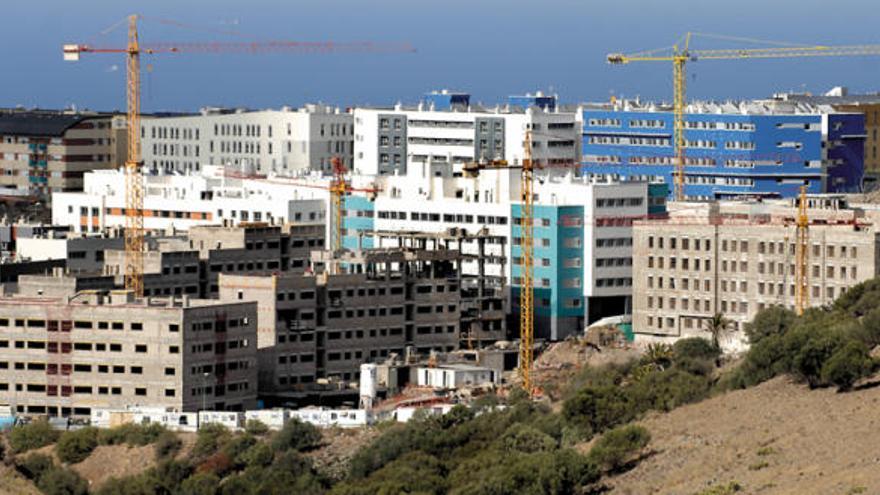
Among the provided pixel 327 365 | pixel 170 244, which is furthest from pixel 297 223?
pixel 327 365

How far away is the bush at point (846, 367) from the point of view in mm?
90312

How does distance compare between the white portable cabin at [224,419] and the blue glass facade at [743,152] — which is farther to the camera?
the blue glass facade at [743,152]

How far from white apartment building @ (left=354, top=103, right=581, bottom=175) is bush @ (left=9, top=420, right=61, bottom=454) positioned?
55536 mm

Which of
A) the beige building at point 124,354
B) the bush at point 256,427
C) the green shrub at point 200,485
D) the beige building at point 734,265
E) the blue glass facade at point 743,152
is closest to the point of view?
the green shrub at point 200,485

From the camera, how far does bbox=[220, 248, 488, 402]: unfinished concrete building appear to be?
118000mm

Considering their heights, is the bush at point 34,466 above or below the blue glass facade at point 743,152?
below

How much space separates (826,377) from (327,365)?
105 feet

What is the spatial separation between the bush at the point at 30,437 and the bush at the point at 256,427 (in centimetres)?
596

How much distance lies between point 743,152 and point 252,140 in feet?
83.2

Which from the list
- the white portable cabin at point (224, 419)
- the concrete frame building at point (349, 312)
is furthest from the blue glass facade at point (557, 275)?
the white portable cabin at point (224, 419)

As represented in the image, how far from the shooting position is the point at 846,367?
90.3m

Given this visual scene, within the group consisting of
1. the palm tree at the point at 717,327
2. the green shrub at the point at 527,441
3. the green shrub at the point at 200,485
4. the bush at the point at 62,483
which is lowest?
the bush at the point at 62,483

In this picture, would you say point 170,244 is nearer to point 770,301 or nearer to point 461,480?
point 770,301

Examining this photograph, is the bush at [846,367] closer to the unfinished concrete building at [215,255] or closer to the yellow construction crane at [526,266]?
the yellow construction crane at [526,266]
